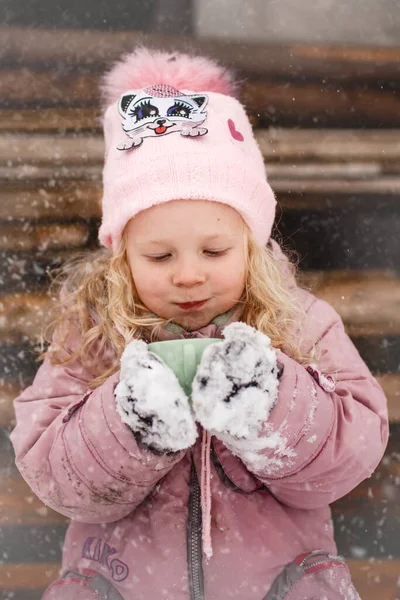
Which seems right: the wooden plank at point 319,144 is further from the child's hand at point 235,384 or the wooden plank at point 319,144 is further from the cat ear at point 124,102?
the child's hand at point 235,384

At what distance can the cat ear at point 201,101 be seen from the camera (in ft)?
4.57

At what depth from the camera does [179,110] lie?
54.4 inches

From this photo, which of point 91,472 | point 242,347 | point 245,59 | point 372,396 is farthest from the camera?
point 245,59

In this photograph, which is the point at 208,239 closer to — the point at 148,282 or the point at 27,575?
the point at 148,282

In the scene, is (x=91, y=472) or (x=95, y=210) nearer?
(x=91, y=472)

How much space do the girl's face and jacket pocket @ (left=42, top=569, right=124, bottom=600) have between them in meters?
0.59

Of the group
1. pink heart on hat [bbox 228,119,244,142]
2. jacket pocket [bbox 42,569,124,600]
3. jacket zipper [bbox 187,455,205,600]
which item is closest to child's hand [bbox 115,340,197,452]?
jacket zipper [bbox 187,455,205,600]

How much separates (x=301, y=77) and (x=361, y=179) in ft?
1.14

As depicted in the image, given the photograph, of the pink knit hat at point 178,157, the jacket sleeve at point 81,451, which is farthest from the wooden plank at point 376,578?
the pink knit hat at point 178,157

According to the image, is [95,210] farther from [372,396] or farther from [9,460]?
[372,396]

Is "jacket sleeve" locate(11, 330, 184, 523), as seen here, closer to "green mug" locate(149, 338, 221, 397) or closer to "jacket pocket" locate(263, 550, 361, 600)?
"green mug" locate(149, 338, 221, 397)

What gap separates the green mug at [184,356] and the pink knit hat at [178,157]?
0.97 ft

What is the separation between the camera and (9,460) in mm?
1904

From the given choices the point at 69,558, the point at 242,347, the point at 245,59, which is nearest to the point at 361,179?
the point at 245,59
